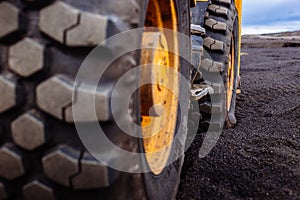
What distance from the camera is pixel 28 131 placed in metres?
0.75

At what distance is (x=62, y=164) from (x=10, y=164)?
11 centimetres

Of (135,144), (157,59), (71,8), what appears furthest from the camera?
(157,59)

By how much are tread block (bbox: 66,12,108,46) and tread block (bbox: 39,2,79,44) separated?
0.4 inches

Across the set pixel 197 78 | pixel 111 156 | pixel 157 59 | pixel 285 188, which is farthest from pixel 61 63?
pixel 197 78

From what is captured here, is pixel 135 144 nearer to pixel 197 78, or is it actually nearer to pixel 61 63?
pixel 61 63

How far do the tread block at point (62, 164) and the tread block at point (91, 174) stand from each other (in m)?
0.01

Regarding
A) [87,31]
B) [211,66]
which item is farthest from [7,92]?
[211,66]

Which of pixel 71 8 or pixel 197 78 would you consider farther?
pixel 197 78

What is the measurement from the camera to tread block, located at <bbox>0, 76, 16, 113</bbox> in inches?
29.2

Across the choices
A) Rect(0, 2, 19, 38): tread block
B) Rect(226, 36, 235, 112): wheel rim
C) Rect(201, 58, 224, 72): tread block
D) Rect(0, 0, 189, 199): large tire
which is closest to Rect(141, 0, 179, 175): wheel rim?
Rect(0, 0, 189, 199): large tire

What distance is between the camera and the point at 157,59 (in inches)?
42.6

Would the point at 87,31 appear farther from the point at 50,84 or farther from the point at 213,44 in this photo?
the point at 213,44

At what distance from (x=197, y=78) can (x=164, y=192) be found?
1160 mm

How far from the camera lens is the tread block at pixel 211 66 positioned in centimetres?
218
